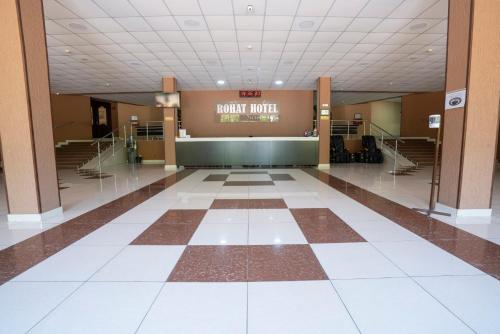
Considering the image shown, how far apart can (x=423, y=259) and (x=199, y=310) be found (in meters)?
1.75

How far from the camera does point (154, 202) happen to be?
410 centimetres

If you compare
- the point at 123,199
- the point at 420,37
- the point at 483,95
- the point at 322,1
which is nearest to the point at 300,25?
the point at 322,1

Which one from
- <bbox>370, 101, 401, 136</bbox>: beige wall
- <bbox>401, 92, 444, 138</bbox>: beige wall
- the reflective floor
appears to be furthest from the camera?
<bbox>370, 101, 401, 136</bbox>: beige wall

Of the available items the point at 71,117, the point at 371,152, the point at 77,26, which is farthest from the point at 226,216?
the point at 71,117

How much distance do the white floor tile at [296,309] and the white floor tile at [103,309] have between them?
0.63 metres

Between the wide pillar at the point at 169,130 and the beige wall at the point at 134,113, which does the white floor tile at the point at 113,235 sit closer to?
the wide pillar at the point at 169,130

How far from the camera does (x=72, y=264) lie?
2035 millimetres

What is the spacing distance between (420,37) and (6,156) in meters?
7.39

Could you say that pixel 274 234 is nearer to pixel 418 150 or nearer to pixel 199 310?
pixel 199 310

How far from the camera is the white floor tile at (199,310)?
1336mm

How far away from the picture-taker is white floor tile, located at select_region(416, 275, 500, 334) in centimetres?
137

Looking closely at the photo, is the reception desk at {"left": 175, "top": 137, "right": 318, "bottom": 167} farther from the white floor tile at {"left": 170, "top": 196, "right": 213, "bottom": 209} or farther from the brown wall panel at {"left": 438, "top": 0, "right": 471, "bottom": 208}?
the brown wall panel at {"left": 438, "top": 0, "right": 471, "bottom": 208}

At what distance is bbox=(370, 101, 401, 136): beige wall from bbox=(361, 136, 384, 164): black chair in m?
8.56

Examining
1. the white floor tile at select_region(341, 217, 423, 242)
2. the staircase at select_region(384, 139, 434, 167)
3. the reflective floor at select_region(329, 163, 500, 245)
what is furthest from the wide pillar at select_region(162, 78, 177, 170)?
the staircase at select_region(384, 139, 434, 167)
